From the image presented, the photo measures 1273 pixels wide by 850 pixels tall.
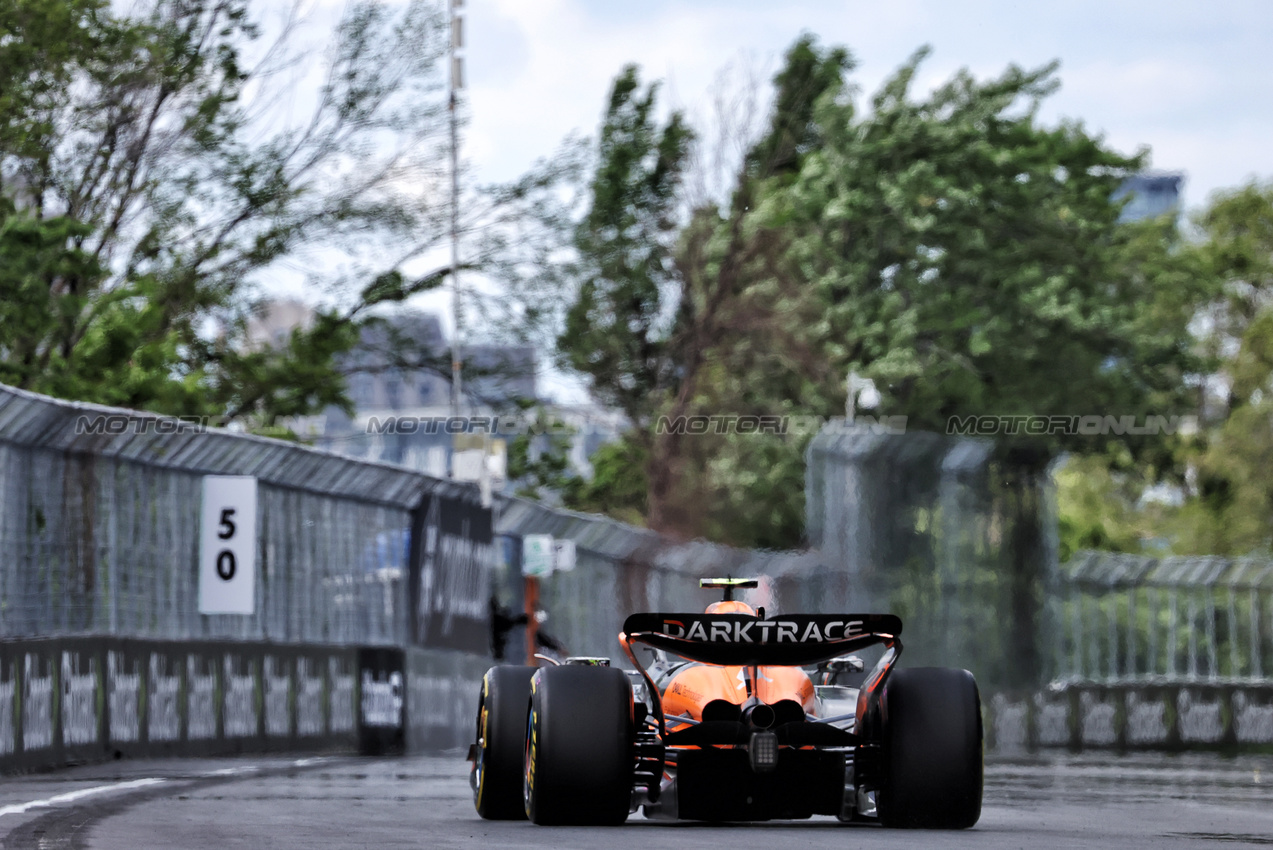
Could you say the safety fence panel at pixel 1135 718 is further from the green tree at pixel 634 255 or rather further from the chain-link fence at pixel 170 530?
the green tree at pixel 634 255

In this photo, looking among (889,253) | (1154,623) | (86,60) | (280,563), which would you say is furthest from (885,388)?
(280,563)

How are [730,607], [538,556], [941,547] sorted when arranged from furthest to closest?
[941,547] → [538,556] → [730,607]

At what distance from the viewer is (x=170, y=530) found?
738 inches

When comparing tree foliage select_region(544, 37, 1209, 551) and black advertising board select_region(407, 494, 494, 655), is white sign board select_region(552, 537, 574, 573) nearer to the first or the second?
black advertising board select_region(407, 494, 494, 655)

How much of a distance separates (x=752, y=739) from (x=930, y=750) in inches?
30.6

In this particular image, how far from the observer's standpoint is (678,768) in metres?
9.52

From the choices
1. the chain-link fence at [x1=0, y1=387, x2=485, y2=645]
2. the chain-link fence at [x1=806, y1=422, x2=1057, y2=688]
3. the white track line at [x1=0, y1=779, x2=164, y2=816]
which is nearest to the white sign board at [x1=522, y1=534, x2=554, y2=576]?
the chain-link fence at [x1=0, y1=387, x2=485, y2=645]

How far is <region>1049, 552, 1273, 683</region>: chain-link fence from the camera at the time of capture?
29.5 m

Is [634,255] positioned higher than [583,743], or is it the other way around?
[634,255]

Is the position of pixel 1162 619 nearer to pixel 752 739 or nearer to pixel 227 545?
pixel 227 545

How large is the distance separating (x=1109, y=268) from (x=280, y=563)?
28171 millimetres

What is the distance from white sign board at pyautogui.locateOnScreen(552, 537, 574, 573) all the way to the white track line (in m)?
14.3

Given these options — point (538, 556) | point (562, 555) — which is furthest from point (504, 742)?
point (562, 555)

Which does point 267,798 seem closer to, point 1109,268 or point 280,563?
point 280,563
